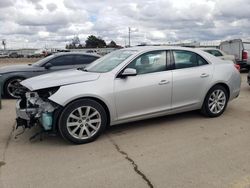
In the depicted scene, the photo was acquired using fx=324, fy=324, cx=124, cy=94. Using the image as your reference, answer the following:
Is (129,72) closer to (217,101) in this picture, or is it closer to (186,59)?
(186,59)

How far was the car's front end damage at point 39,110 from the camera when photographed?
487 centimetres

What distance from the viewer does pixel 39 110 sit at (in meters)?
5.04

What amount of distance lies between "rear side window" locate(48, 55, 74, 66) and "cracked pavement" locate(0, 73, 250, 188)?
422 centimetres

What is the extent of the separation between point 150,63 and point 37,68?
16.7 ft

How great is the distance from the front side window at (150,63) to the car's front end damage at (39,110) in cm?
146

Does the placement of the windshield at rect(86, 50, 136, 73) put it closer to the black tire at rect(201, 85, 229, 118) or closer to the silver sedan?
the silver sedan

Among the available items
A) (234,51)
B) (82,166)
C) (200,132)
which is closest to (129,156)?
(82,166)

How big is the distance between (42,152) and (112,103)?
132 centimetres

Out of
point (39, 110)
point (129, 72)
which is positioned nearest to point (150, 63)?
point (129, 72)

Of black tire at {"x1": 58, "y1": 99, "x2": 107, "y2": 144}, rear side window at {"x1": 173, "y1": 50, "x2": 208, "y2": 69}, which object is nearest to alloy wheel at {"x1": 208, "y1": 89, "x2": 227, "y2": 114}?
rear side window at {"x1": 173, "y1": 50, "x2": 208, "y2": 69}

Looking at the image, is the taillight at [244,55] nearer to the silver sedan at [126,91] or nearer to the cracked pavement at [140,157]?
the silver sedan at [126,91]

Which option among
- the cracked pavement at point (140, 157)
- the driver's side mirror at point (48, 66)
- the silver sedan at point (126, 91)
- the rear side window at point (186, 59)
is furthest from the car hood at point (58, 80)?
the driver's side mirror at point (48, 66)

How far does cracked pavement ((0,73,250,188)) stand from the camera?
3738 millimetres

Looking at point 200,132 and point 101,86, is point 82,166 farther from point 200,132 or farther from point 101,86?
point 200,132
